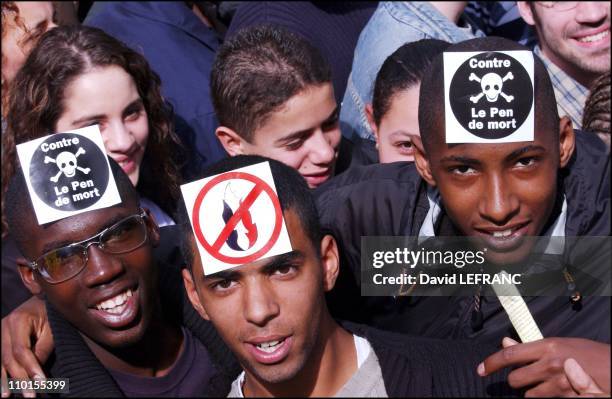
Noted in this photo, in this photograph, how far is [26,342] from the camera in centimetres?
267

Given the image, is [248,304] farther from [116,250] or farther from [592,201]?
[592,201]

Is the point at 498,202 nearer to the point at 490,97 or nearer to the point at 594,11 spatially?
the point at 490,97

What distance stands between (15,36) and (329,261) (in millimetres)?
1526

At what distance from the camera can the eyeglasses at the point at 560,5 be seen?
10.5 feet

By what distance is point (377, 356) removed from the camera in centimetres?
245

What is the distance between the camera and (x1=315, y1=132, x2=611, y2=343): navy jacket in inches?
102

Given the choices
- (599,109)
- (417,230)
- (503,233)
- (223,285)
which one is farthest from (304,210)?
(599,109)

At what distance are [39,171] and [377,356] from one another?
102 cm

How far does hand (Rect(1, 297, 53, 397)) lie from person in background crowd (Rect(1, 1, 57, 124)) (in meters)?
0.84

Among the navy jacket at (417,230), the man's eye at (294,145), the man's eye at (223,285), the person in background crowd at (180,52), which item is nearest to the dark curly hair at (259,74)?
the man's eye at (294,145)

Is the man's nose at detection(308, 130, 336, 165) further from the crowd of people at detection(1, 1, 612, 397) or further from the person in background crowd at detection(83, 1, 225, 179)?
the person in background crowd at detection(83, 1, 225, 179)

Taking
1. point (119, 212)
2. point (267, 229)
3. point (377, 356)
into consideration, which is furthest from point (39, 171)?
point (377, 356)

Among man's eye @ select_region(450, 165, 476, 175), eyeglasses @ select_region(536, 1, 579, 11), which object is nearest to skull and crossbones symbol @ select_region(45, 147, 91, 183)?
man's eye @ select_region(450, 165, 476, 175)

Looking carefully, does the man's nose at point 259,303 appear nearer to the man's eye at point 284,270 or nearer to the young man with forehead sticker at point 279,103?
the man's eye at point 284,270
